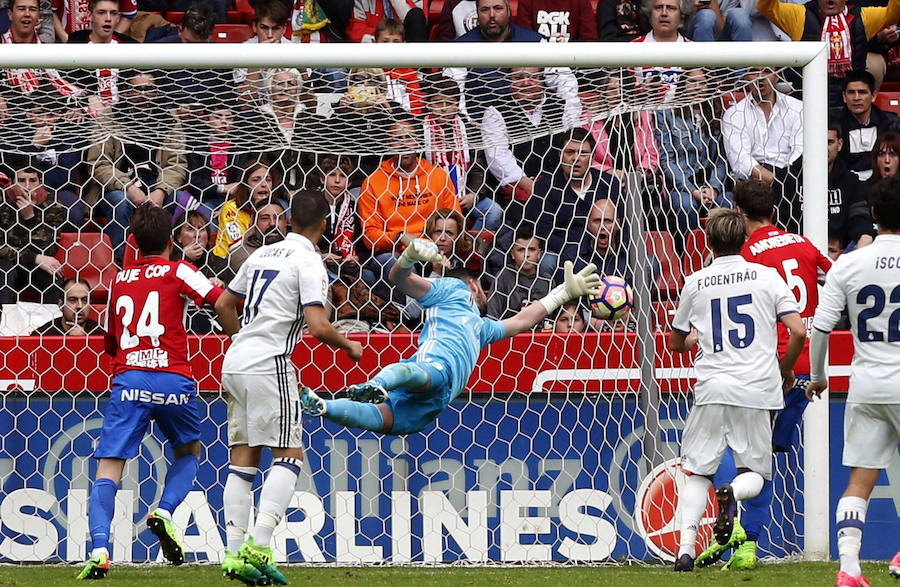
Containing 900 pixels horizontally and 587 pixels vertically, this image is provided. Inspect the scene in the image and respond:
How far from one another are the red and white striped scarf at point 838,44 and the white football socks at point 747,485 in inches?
189

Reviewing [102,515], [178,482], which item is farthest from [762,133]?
[102,515]

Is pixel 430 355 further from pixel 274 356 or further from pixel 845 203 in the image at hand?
pixel 845 203

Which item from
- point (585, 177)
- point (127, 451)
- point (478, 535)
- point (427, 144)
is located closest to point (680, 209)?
point (585, 177)

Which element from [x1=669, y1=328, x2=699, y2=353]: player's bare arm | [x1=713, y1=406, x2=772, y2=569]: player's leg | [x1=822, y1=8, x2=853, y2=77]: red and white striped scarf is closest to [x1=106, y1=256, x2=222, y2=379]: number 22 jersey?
[x1=669, y1=328, x2=699, y2=353]: player's bare arm

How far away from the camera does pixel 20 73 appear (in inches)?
253

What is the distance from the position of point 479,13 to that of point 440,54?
2878 millimetres

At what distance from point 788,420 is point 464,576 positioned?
1805mm

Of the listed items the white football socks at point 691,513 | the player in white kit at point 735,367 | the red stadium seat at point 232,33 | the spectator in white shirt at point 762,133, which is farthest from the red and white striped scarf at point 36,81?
the white football socks at point 691,513

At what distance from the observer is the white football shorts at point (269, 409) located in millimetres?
4777

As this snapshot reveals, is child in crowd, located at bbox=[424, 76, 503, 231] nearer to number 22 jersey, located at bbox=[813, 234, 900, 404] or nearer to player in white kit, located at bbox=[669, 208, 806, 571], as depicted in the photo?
player in white kit, located at bbox=[669, 208, 806, 571]

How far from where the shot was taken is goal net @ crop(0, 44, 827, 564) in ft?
20.8

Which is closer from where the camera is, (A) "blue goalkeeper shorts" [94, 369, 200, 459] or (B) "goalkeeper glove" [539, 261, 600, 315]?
(A) "blue goalkeeper shorts" [94, 369, 200, 459]

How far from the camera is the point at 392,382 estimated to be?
5133 mm

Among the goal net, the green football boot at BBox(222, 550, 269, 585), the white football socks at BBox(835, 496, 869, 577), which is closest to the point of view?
the white football socks at BBox(835, 496, 869, 577)
